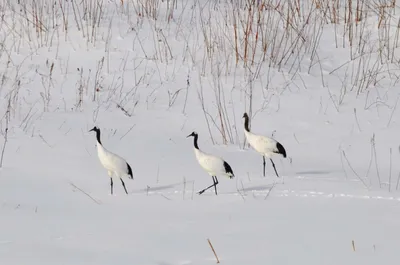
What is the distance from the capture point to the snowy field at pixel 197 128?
165 inches

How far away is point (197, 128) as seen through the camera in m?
7.23

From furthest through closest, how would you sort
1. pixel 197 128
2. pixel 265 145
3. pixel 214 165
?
pixel 197 128 → pixel 265 145 → pixel 214 165

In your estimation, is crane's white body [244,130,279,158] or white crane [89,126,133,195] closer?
white crane [89,126,133,195]

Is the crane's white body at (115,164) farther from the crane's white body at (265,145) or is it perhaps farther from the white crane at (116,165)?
the crane's white body at (265,145)

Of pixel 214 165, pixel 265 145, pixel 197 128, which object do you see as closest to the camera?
pixel 214 165

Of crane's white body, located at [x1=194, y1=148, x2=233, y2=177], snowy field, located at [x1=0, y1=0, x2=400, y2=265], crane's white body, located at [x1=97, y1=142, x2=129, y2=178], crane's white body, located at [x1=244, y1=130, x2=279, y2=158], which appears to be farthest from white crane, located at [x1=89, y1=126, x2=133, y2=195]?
crane's white body, located at [x1=244, y1=130, x2=279, y2=158]

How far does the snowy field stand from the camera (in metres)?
4.20

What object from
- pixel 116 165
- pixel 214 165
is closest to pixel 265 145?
pixel 214 165

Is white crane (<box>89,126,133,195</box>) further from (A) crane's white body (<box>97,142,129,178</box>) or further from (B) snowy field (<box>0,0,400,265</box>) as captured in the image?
(B) snowy field (<box>0,0,400,265</box>)

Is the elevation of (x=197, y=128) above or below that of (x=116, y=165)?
below

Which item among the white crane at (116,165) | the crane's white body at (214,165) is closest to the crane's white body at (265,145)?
the crane's white body at (214,165)

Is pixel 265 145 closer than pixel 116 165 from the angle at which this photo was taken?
No

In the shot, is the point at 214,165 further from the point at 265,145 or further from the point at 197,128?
the point at 197,128

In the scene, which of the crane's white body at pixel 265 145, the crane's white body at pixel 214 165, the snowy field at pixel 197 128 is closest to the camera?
the snowy field at pixel 197 128
